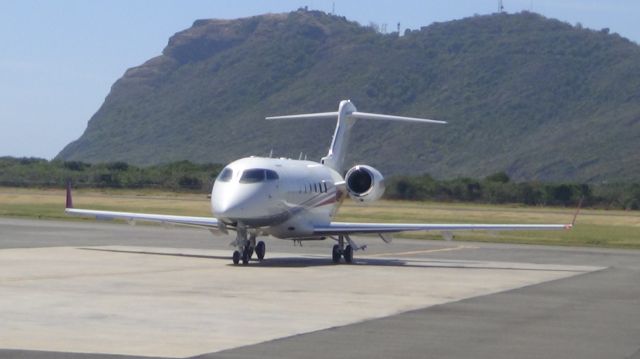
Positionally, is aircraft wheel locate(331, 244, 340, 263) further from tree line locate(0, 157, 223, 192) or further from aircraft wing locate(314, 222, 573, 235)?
tree line locate(0, 157, 223, 192)

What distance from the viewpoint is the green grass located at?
49250mm

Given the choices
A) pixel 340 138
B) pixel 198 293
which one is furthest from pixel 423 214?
pixel 198 293

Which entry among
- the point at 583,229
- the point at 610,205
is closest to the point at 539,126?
the point at 610,205

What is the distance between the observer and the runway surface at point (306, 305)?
15477mm

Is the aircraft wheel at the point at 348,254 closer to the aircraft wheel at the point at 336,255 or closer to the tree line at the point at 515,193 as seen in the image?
the aircraft wheel at the point at 336,255

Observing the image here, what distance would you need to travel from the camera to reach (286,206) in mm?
30859

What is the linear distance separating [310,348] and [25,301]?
628 centimetres

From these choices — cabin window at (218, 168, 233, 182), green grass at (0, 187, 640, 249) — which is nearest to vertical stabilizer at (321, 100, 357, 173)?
cabin window at (218, 168, 233, 182)

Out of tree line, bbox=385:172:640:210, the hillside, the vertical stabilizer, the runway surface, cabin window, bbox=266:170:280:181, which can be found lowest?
the runway surface

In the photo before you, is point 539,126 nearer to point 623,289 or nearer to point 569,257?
point 569,257

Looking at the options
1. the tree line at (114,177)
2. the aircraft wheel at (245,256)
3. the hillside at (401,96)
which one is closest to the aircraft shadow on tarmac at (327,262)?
the aircraft wheel at (245,256)

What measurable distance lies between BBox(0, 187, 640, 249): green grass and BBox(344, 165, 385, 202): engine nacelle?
15136mm

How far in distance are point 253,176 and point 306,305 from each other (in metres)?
10.1

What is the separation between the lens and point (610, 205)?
79.8m
